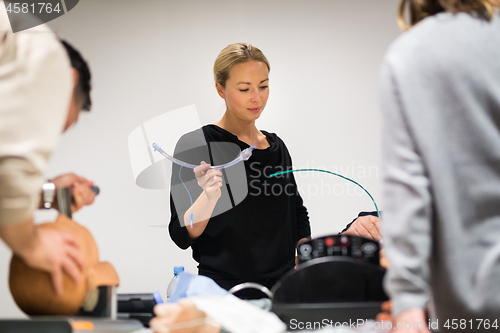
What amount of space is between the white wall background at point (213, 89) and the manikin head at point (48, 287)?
1.10 meters

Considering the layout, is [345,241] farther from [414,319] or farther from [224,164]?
[224,164]

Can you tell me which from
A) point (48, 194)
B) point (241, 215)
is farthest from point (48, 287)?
point (241, 215)

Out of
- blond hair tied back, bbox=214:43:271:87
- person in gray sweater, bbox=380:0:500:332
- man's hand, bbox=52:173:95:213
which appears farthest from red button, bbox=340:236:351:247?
blond hair tied back, bbox=214:43:271:87

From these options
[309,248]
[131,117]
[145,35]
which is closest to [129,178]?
[131,117]

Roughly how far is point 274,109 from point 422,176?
1605 mm

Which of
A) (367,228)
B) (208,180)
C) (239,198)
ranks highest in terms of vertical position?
(208,180)

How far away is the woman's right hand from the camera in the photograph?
1271 mm

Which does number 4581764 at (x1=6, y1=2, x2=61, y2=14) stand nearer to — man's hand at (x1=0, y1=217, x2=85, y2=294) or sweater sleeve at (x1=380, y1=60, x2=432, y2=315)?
man's hand at (x1=0, y1=217, x2=85, y2=294)

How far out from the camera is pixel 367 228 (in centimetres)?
124

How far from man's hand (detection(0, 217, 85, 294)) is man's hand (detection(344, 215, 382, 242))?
2.70 feet

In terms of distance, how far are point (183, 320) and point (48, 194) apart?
0.36m

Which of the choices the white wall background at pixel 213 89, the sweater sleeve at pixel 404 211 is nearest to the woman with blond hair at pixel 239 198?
the white wall background at pixel 213 89

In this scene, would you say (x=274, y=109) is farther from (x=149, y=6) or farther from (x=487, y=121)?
(x=487, y=121)

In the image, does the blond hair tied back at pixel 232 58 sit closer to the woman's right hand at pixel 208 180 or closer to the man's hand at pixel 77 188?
the woman's right hand at pixel 208 180
